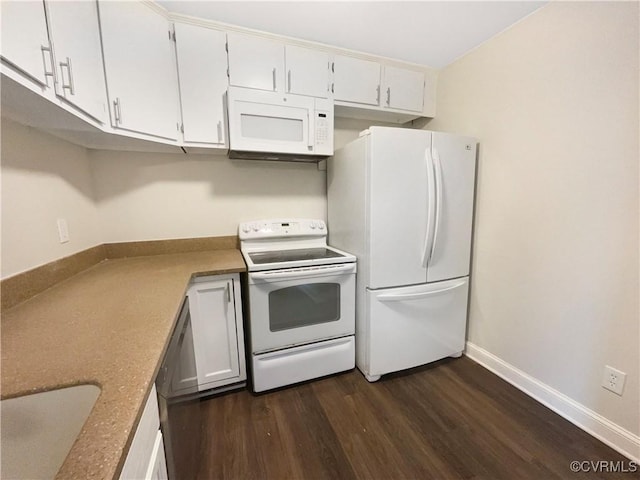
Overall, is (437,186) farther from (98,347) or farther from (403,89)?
(98,347)

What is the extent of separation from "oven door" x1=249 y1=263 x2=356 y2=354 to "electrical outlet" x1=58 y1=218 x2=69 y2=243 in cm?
95

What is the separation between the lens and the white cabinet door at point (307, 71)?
1.84 metres

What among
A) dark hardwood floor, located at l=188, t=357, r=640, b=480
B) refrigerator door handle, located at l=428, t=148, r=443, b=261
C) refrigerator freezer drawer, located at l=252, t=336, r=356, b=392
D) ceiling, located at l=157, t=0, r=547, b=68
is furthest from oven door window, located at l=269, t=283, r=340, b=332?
ceiling, located at l=157, t=0, r=547, b=68

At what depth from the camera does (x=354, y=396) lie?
5.71 feet

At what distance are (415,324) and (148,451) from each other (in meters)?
1.69

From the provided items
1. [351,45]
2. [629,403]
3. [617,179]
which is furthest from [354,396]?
[351,45]

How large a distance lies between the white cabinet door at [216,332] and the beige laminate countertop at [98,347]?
0.29 metres

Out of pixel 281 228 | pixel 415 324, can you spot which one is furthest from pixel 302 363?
pixel 281 228

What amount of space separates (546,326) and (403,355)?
895mm

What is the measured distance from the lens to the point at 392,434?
4.79ft

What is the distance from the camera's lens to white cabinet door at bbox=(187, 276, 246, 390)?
1.61 metres

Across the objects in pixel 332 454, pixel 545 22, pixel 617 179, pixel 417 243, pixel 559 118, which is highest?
pixel 545 22

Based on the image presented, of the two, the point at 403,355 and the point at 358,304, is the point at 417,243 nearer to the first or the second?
the point at 358,304

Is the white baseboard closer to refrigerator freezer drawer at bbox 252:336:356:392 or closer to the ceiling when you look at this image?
refrigerator freezer drawer at bbox 252:336:356:392
